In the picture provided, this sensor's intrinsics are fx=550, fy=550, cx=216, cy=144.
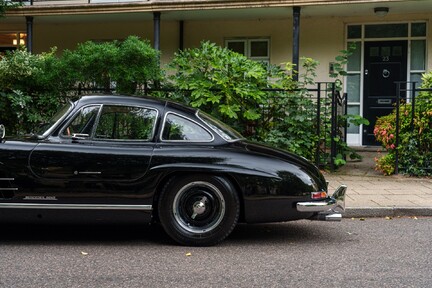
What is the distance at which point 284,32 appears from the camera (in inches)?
567

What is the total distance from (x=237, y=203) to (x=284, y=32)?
31.6 feet

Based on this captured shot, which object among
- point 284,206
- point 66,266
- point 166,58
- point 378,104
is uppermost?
point 166,58

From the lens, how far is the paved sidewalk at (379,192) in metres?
7.41

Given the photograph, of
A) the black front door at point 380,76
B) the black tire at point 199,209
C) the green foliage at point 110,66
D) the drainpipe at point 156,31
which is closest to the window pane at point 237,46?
the drainpipe at point 156,31

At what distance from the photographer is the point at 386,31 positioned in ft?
44.7

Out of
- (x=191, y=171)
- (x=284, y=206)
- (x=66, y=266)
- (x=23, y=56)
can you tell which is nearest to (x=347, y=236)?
(x=284, y=206)

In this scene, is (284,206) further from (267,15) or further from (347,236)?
(267,15)

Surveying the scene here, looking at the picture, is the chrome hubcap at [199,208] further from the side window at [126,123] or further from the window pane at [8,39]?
the window pane at [8,39]

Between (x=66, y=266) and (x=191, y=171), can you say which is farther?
(x=191, y=171)

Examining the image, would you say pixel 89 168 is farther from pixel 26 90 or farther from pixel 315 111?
pixel 315 111

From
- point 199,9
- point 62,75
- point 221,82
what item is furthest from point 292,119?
point 199,9

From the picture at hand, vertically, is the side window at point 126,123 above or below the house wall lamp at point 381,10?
below

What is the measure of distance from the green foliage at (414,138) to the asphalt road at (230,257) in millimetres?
3386

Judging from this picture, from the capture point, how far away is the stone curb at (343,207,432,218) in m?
7.36
